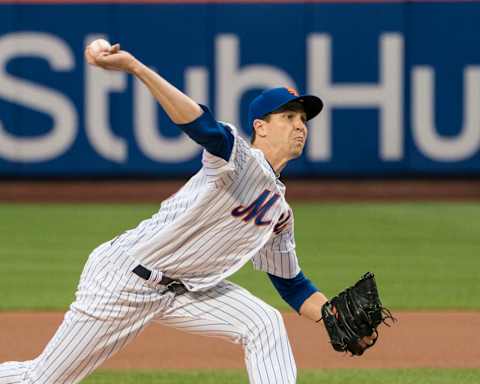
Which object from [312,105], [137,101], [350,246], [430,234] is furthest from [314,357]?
[137,101]

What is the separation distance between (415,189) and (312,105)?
13.2m

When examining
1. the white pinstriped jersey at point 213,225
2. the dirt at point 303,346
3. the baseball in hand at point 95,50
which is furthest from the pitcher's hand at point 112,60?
the dirt at point 303,346

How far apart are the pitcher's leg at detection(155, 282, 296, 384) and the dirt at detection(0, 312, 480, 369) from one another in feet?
7.66

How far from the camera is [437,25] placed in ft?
58.3

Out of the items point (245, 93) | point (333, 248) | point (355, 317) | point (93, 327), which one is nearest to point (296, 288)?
point (355, 317)

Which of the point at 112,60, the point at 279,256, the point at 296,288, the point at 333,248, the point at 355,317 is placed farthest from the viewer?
the point at 333,248

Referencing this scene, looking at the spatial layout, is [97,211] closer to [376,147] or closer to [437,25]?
[376,147]

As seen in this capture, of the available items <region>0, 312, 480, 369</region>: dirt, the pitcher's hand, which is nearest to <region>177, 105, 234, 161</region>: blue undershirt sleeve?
the pitcher's hand

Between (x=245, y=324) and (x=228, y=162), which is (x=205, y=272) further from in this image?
Answer: (x=228, y=162)

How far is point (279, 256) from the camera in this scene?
5250 mm

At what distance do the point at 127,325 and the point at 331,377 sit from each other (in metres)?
2.41

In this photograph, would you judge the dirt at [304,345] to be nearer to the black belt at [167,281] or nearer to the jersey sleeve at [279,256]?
the jersey sleeve at [279,256]

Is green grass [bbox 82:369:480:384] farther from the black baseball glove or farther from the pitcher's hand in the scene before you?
the pitcher's hand

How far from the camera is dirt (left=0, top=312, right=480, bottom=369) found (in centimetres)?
741
